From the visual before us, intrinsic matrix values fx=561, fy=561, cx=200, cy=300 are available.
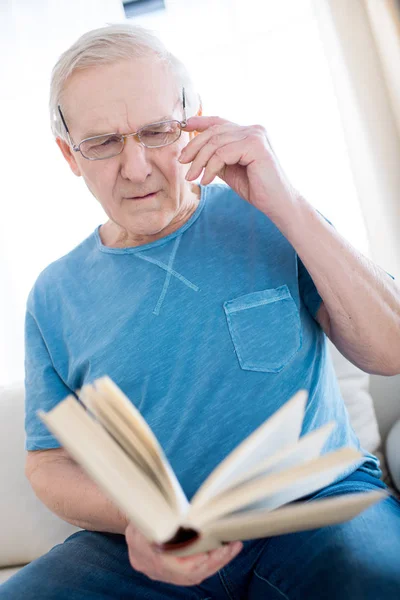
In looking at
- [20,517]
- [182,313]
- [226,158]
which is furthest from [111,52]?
[20,517]

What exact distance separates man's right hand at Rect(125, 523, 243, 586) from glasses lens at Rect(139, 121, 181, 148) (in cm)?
77

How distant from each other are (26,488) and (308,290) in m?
1.03

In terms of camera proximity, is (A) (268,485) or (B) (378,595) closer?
(A) (268,485)

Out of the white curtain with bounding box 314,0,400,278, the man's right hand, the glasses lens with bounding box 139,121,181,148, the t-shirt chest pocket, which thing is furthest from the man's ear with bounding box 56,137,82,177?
the white curtain with bounding box 314,0,400,278

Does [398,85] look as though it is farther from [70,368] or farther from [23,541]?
[23,541]

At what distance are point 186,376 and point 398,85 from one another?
1290 millimetres

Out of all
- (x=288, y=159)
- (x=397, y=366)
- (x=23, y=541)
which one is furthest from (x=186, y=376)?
(x=288, y=159)

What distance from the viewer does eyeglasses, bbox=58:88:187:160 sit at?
46.3 inches

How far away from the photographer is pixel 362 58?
6.29 ft

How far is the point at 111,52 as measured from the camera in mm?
1184

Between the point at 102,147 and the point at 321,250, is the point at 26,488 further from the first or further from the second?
the point at 321,250

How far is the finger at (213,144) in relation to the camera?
3.62ft

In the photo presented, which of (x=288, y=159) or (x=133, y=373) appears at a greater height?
(x=288, y=159)

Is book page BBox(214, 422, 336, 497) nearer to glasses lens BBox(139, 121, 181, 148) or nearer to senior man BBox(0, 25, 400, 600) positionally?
senior man BBox(0, 25, 400, 600)
